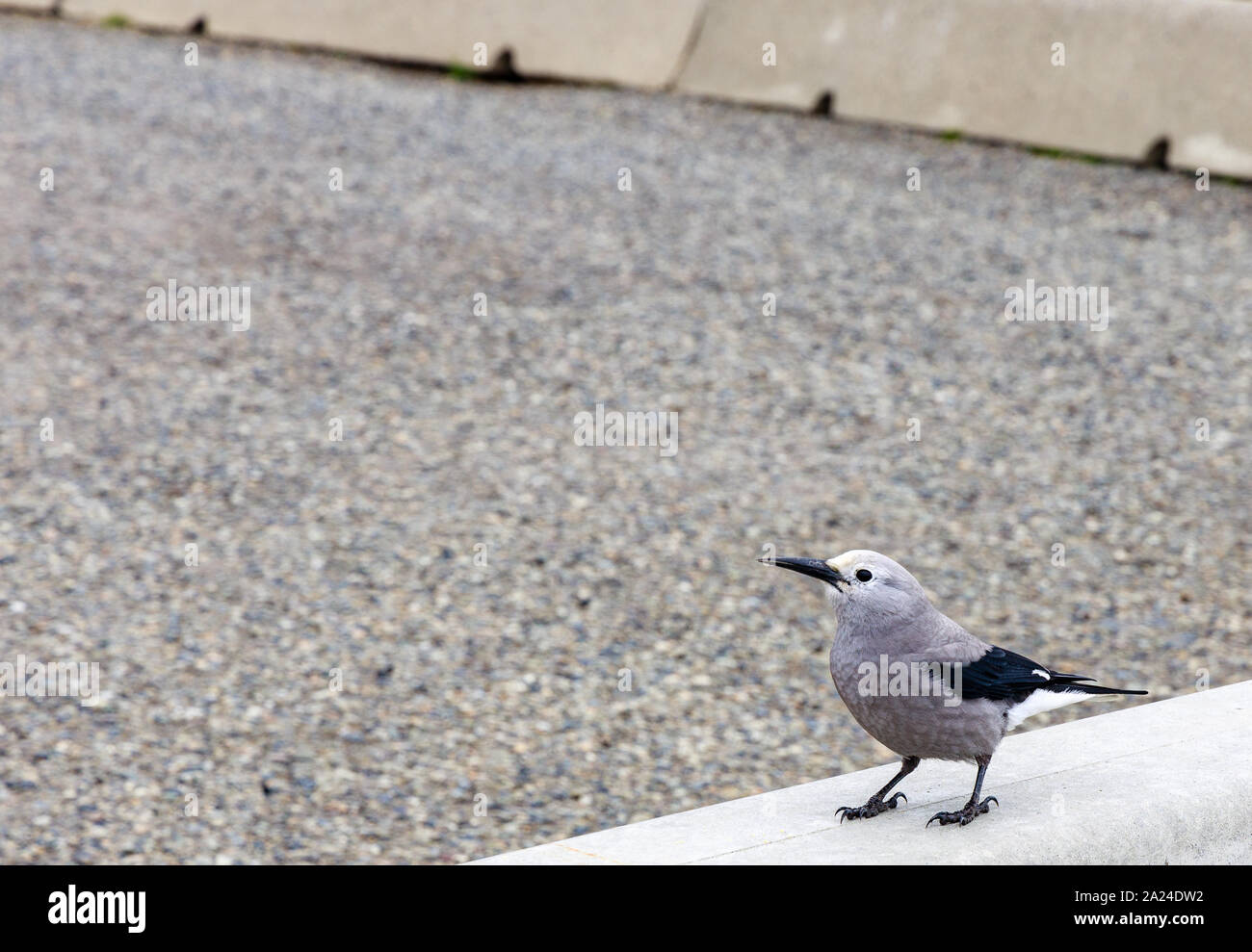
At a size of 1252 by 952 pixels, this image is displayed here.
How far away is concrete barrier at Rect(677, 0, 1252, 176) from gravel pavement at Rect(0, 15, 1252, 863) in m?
0.31

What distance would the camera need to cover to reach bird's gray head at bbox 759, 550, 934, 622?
323 centimetres

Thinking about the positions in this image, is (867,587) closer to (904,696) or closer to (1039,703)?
(904,696)

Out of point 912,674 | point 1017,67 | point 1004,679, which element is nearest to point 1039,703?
point 1004,679

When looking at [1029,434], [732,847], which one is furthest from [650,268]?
[732,847]

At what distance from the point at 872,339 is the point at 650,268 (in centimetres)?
180

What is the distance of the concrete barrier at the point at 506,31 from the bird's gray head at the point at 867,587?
11822mm

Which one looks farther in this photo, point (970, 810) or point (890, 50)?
point (890, 50)

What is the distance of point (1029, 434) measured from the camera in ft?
27.3

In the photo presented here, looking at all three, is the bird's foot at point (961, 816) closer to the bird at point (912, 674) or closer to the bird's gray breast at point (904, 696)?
the bird at point (912, 674)

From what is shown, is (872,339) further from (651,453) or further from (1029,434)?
(651,453)

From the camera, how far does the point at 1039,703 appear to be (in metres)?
3.38

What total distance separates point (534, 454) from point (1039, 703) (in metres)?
4.72

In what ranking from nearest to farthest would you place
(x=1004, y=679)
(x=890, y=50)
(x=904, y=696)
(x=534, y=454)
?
1. (x=904, y=696)
2. (x=1004, y=679)
3. (x=534, y=454)
4. (x=890, y=50)

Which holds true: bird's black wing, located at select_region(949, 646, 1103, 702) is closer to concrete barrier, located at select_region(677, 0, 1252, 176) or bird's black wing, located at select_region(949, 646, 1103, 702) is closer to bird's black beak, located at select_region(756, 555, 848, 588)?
bird's black beak, located at select_region(756, 555, 848, 588)
